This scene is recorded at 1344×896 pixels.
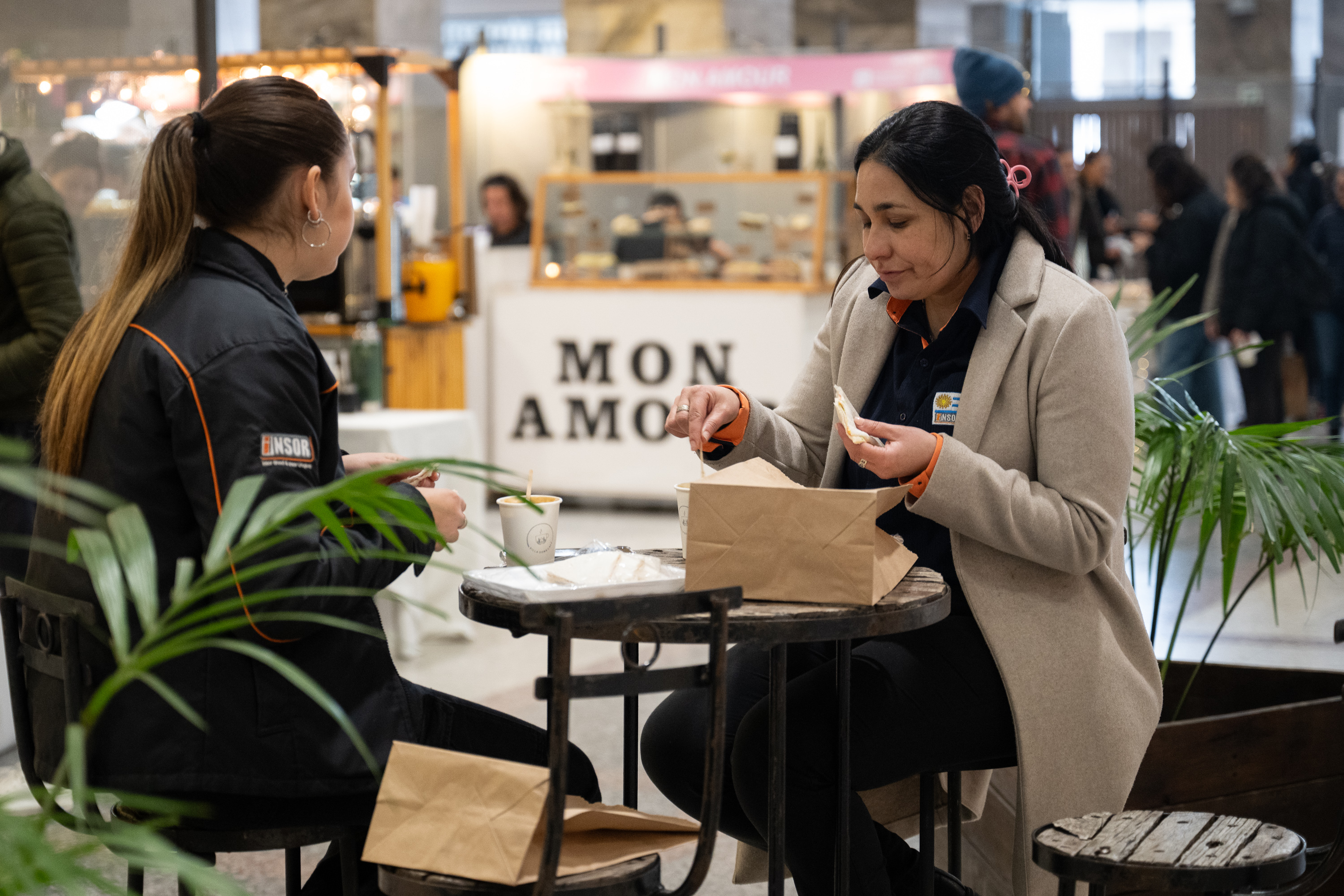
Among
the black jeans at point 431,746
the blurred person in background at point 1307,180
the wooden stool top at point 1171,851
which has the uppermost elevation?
the blurred person in background at point 1307,180

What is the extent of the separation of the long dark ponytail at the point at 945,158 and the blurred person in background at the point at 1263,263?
5246mm

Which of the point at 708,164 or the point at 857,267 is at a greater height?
the point at 708,164

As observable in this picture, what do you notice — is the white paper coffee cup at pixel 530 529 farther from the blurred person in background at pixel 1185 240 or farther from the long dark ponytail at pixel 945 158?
the blurred person in background at pixel 1185 240

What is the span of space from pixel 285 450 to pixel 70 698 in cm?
38

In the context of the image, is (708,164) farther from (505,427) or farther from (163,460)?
(163,460)

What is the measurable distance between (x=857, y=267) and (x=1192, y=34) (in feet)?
49.3

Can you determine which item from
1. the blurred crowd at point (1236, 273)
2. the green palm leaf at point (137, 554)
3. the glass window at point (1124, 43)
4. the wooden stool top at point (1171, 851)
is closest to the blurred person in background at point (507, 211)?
the blurred crowd at point (1236, 273)

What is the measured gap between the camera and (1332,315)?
8.00 metres

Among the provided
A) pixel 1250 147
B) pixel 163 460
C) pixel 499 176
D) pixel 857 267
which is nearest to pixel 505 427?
pixel 499 176

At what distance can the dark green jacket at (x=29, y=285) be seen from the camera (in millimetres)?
3061

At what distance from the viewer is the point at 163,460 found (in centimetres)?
156

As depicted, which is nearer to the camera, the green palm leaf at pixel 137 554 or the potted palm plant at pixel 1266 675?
the green palm leaf at pixel 137 554

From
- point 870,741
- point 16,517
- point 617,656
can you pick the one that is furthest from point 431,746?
point 617,656

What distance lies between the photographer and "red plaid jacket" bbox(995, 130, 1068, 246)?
14.8 feet
